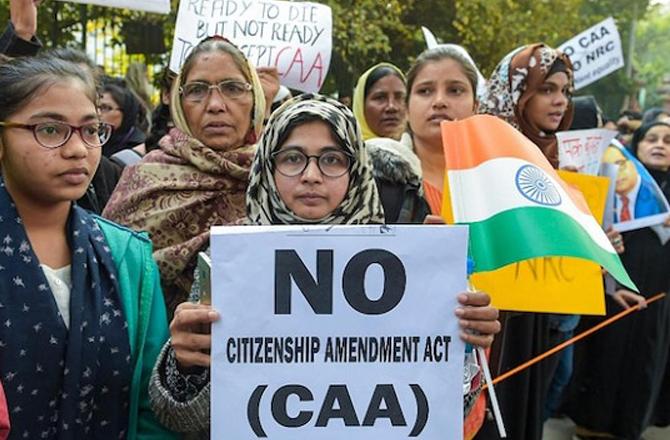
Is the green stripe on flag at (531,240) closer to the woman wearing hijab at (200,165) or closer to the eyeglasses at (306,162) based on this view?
the eyeglasses at (306,162)

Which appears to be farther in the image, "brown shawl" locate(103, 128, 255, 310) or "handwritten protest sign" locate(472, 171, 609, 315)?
"brown shawl" locate(103, 128, 255, 310)

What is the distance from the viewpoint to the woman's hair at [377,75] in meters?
5.52

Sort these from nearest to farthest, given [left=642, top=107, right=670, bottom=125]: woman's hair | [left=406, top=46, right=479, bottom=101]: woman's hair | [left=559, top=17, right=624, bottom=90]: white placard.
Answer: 1. [left=406, top=46, right=479, bottom=101]: woman's hair
2. [left=642, top=107, right=670, bottom=125]: woman's hair
3. [left=559, top=17, right=624, bottom=90]: white placard

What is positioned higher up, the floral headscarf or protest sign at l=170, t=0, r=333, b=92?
protest sign at l=170, t=0, r=333, b=92

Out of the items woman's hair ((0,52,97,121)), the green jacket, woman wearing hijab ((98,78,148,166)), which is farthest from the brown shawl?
woman wearing hijab ((98,78,148,166))

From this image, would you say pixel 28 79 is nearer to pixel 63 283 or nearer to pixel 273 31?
pixel 63 283

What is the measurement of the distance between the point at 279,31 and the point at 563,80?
59.0 inches

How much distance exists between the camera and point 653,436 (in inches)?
251

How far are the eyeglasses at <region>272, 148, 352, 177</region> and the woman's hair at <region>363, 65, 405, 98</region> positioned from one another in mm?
3171

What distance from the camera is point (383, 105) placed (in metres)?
5.50

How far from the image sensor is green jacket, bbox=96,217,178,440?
2.21m

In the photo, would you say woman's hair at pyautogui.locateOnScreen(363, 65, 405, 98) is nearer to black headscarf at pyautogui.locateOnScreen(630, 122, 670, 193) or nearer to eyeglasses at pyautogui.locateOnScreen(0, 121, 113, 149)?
black headscarf at pyautogui.locateOnScreen(630, 122, 670, 193)

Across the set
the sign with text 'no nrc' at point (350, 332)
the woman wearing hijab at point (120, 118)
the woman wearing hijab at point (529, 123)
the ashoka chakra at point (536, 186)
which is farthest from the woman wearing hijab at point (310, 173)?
the woman wearing hijab at point (120, 118)

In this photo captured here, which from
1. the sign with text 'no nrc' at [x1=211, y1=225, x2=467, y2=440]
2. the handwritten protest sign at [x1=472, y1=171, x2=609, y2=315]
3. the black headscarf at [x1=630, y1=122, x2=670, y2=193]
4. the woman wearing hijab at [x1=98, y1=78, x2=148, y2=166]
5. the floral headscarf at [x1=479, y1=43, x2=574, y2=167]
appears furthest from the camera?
the black headscarf at [x1=630, y1=122, x2=670, y2=193]
